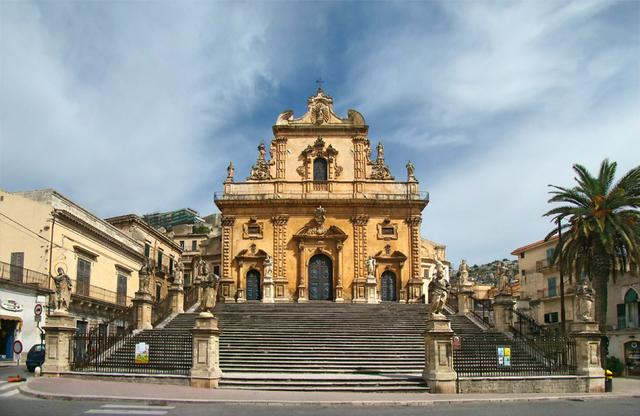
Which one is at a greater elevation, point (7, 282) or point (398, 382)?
point (7, 282)

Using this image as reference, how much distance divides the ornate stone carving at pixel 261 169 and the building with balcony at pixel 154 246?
1274cm

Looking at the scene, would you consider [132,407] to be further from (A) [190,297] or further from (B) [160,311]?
(A) [190,297]

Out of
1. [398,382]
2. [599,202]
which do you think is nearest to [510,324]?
[599,202]

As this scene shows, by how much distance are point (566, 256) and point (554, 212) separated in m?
2.15

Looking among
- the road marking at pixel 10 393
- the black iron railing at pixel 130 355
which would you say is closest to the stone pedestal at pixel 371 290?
the black iron railing at pixel 130 355

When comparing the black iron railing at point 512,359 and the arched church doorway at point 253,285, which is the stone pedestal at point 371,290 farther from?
the black iron railing at point 512,359

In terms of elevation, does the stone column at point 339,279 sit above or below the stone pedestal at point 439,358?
above

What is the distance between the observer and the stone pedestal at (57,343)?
2039 cm

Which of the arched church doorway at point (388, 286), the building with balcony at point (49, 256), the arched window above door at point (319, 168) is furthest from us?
the arched window above door at point (319, 168)

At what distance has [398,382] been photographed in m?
18.4

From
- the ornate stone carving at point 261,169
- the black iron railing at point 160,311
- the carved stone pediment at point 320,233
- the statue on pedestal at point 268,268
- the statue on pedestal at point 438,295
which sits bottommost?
the black iron railing at point 160,311

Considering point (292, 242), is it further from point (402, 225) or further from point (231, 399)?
point (231, 399)

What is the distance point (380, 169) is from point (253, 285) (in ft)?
35.3

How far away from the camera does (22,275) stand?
109 ft
